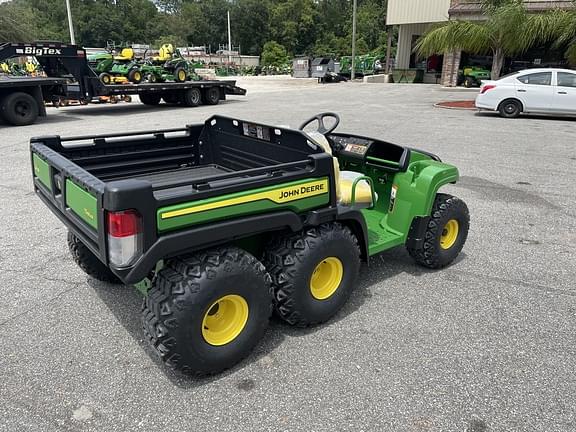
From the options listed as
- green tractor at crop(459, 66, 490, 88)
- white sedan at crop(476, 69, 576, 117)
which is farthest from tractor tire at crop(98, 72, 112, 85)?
green tractor at crop(459, 66, 490, 88)

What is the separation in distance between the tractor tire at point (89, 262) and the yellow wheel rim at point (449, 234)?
8.88ft

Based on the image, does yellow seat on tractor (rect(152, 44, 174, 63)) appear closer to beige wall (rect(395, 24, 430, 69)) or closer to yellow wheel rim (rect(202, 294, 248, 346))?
yellow wheel rim (rect(202, 294, 248, 346))

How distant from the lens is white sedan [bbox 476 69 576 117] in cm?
1300

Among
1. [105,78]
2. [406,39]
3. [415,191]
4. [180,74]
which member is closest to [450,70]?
[406,39]

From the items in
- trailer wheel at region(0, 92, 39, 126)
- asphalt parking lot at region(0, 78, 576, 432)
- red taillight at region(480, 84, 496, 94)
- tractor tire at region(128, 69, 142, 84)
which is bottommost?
asphalt parking lot at region(0, 78, 576, 432)

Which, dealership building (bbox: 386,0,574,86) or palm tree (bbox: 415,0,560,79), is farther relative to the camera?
dealership building (bbox: 386,0,574,86)

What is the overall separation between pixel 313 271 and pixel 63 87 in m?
13.9

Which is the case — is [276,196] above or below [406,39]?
below

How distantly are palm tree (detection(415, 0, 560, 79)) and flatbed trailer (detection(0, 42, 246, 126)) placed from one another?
28.6ft

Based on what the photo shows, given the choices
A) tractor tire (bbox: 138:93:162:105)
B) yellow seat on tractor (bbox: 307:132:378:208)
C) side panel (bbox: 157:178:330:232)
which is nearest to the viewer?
side panel (bbox: 157:178:330:232)

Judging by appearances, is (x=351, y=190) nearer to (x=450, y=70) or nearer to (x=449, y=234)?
(x=449, y=234)

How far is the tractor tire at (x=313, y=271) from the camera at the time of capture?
278 centimetres

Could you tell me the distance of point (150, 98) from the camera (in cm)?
1755

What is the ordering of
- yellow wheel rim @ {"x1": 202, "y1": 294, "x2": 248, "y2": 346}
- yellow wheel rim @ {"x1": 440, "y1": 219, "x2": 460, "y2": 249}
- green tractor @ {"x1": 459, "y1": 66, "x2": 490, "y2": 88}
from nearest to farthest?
1. yellow wheel rim @ {"x1": 202, "y1": 294, "x2": 248, "y2": 346}
2. yellow wheel rim @ {"x1": 440, "y1": 219, "x2": 460, "y2": 249}
3. green tractor @ {"x1": 459, "y1": 66, "x2": 490, "y2": 88}
